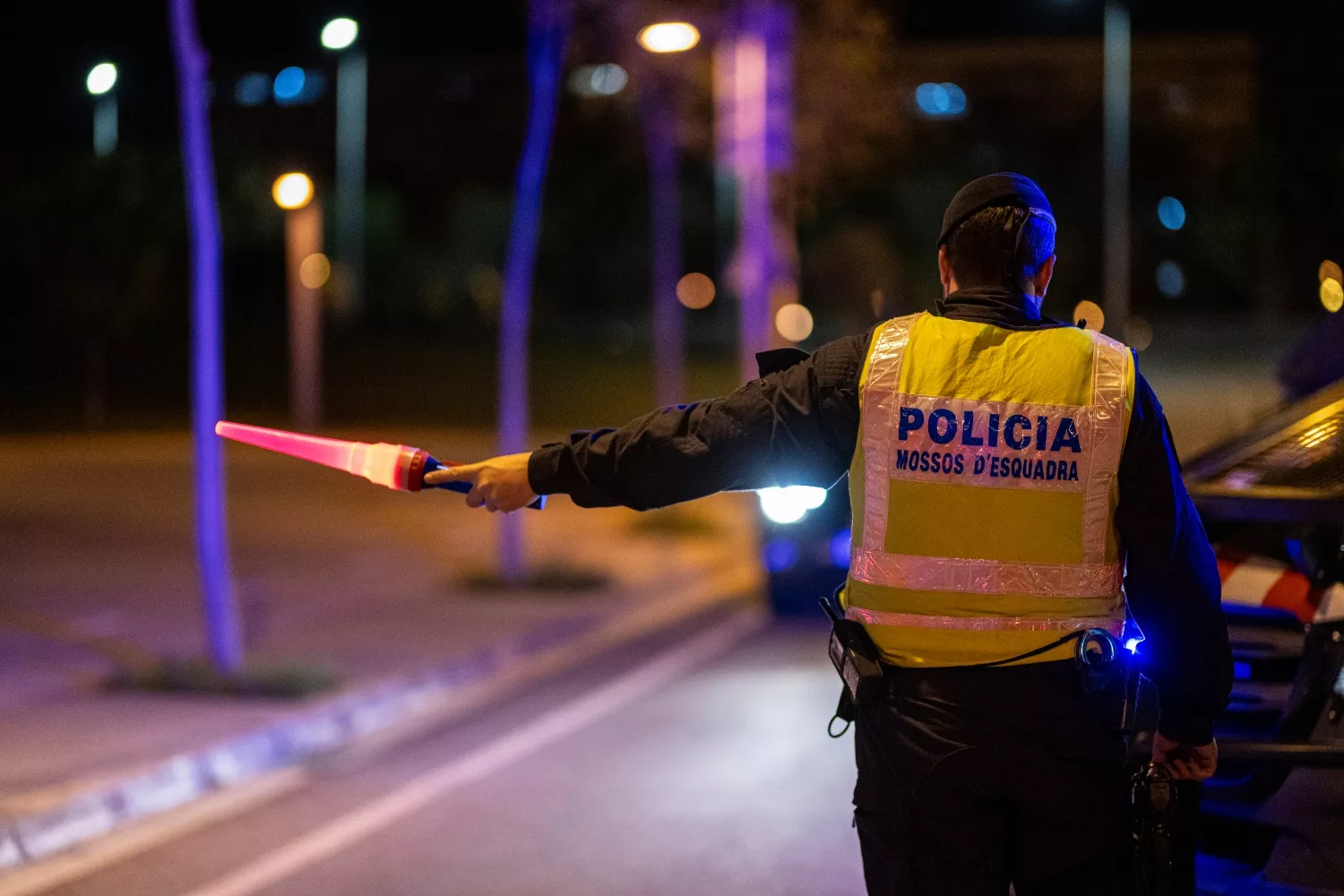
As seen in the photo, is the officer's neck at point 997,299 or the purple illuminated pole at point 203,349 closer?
the officer's neck at point 997,299

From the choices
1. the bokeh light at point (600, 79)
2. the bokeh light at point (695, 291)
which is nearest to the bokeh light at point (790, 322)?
the bokeh light at point (600, 79)

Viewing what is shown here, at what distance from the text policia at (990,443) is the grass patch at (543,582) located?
1064cm

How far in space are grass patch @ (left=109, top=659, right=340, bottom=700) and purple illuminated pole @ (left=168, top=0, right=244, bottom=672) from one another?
0.11 meters

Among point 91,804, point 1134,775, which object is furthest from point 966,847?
point 91,804

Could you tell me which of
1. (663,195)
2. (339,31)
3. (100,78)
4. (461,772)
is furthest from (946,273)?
(663,195)

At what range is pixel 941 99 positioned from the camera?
64562 mm

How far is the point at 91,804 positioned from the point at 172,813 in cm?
40

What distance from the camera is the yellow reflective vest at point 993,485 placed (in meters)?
3.12

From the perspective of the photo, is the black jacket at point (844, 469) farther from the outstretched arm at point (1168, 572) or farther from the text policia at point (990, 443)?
the text policia at point (990, 443)

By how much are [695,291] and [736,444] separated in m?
63.5

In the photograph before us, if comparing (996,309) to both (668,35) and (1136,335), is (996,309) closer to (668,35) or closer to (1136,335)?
(1136,335)

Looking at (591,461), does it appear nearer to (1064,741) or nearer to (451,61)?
(1064,741)

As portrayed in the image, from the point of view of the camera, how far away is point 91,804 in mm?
6801

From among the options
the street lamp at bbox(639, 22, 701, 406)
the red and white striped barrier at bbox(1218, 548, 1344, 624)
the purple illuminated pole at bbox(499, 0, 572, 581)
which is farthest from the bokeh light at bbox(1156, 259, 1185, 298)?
the street lamp at bbox(639, 22, 701, 406)
